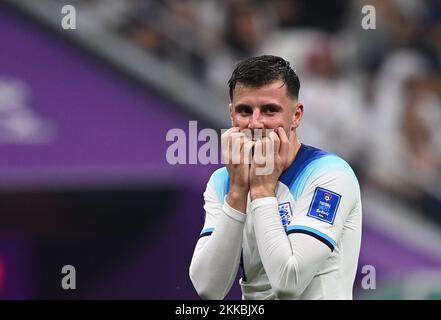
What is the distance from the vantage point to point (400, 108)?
8.91 metres

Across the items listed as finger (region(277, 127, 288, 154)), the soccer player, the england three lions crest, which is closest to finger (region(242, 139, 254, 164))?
the soccer player

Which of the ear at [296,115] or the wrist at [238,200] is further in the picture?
the ear at [296,115]

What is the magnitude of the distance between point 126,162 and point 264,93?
4141mm

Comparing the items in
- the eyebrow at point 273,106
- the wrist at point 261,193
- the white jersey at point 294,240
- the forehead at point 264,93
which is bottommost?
the white jersey at point 294,240

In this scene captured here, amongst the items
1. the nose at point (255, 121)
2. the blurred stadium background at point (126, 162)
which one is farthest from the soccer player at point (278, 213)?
the blurred stadium background at point (126, 162)

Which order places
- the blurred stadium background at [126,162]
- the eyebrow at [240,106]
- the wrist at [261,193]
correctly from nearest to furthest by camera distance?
the wrist at [261,193] < the eyebrow at [240,106] < the blurred stadium background at [126,162]

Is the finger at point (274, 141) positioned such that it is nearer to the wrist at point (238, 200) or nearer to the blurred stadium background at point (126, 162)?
the wrist at point (238, 200)

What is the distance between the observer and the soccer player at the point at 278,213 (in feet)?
12.3

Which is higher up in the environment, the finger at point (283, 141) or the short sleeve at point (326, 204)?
the finger at point (283, 141)

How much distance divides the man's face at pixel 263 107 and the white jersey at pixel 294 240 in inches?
8.1

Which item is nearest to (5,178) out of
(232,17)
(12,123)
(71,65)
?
(12,123)

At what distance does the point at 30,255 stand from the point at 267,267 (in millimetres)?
4593
